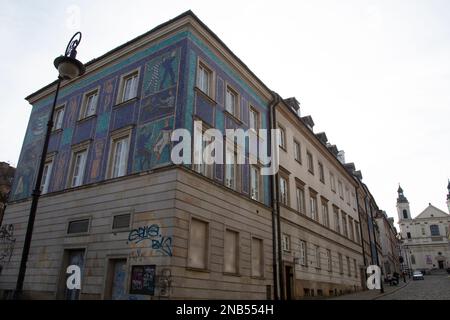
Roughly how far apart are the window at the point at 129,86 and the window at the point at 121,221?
5.95 metres

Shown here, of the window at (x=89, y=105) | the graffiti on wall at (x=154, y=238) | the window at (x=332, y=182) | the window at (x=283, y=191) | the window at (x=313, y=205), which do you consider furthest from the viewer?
the window at (x=332, y=182)

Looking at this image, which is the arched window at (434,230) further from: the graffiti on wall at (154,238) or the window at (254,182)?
the graffiti on wall at (154,238)

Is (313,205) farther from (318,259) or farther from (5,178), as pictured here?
(5,178)

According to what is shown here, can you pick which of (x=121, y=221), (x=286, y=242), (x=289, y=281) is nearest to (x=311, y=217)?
(x=286, y=242)

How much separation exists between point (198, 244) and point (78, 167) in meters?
7.94

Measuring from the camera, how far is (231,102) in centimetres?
1855

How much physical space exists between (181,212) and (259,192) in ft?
22.1

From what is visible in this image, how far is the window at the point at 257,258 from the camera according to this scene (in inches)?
669

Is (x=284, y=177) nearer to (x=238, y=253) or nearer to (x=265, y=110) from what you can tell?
(x=265, y=110)

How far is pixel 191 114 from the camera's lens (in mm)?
14695

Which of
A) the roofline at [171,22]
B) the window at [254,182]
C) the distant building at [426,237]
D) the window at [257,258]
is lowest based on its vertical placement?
the window at [257,258]

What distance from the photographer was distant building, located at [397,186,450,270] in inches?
4306

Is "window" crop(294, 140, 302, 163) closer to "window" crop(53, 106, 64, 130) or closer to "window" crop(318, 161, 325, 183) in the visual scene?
"window" crop(318, 161, 325, 183)

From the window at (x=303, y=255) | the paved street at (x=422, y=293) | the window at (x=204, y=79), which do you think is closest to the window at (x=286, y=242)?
the window at (x=303, y=255)
